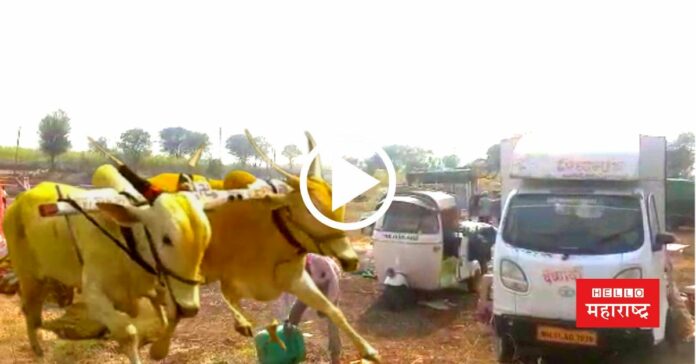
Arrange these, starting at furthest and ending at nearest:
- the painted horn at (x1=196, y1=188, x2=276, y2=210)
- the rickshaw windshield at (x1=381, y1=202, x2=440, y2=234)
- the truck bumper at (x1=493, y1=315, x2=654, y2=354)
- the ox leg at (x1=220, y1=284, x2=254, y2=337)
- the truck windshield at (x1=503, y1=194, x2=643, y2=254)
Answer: the rickshaw windshield at (x1=381, y1=202, x2=440, y2=234)
the truck windshield at (x1=503, y1=194, x2=643, y2=254)
the truck bumper at (x1=493, y1=315, x2=654, y2=354)
the ox leg at (x1=220, y1=284, x2=254, y2=337)
the painted horn at (x1=196, y1=188, x2=276, y2=210)

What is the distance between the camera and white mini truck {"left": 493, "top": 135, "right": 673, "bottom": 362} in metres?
2.67

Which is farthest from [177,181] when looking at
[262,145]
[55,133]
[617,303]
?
[617,303]

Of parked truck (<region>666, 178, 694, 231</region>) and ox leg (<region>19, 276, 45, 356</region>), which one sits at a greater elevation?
parked truck (<region>666, 178, 694, 231</region>)

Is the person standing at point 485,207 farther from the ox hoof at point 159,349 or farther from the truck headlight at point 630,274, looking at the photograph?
the ox hoof at point 159,349

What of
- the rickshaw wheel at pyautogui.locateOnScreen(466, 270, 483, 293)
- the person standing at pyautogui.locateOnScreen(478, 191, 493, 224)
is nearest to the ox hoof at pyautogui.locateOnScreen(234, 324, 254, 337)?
the rickshaw wheel at pyautogui.locateOnScreen(466, 270, 483, 293)

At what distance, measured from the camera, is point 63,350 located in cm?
262

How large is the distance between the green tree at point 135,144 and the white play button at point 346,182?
2.06 ft

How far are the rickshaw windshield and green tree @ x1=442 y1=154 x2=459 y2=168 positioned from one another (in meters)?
0.22

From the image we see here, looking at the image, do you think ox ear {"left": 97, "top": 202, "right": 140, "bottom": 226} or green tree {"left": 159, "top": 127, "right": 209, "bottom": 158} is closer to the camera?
ox ear {"left": 97, "top": 202, "right": 140, "bottom": 226}

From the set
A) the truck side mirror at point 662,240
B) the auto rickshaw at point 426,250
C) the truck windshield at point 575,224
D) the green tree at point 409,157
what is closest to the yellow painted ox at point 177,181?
the green tree at point 409,157

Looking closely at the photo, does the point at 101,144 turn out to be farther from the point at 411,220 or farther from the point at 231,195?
the point at 411,220

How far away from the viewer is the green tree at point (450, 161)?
2736 mm

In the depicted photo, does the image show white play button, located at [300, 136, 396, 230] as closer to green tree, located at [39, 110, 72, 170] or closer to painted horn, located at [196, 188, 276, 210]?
painted horn, located at [196, 188, 276, 210]

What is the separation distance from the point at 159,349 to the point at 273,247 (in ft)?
1.53
